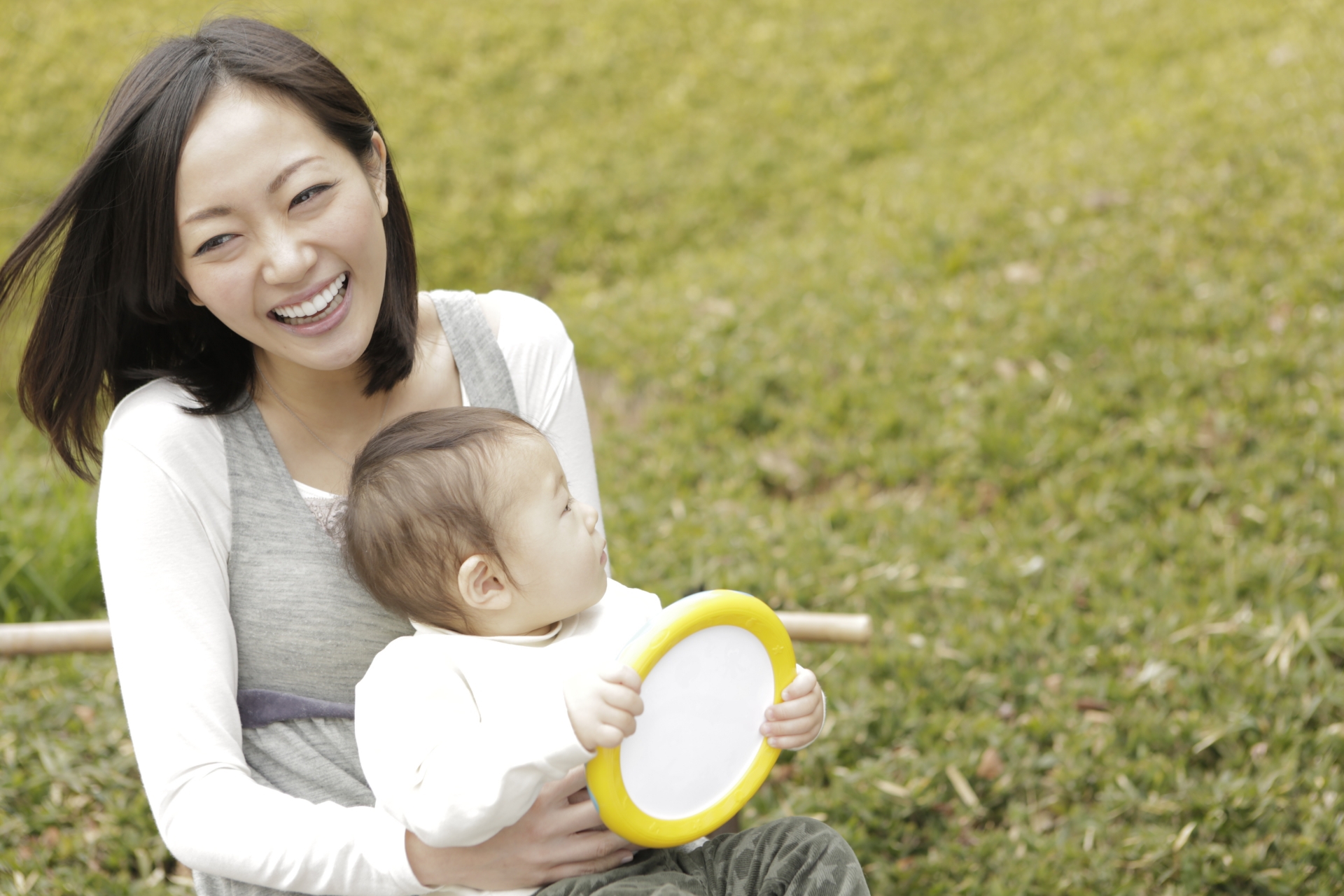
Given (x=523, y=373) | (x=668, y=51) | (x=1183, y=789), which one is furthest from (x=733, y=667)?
(x=668, y=51)

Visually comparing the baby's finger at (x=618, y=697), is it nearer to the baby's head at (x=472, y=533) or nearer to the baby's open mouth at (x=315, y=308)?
the baby's head at (x=472, y=533)

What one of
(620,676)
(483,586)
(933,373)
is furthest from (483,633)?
(933,373)

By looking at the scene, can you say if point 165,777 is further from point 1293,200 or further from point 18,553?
point 1293,200

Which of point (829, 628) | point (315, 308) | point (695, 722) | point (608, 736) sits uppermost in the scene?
point (315, 308)

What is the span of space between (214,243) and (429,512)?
1.86 ft

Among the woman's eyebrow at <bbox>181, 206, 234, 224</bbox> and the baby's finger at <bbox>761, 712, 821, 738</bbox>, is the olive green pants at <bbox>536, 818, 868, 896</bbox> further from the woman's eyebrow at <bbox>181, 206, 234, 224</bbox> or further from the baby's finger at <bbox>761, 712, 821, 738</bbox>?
the woman's eyebrow at <bbox>181, 206, 234, 224</bbox>

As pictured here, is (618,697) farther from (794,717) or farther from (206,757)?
(206,757)

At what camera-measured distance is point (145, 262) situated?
1875 mm

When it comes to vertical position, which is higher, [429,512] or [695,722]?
[429,512]

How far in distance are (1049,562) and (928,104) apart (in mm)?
4555

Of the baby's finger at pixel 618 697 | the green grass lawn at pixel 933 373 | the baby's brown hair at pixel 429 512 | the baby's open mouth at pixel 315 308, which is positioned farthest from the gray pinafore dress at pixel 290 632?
the green grass lawn at pixel 933 373

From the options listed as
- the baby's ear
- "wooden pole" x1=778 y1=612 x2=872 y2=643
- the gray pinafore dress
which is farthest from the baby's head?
"wooden pole" x1=778 y1=612 x2=872 y2=643

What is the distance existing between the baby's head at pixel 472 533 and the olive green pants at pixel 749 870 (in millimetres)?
419

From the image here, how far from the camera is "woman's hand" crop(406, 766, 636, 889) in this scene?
5.72 ft
